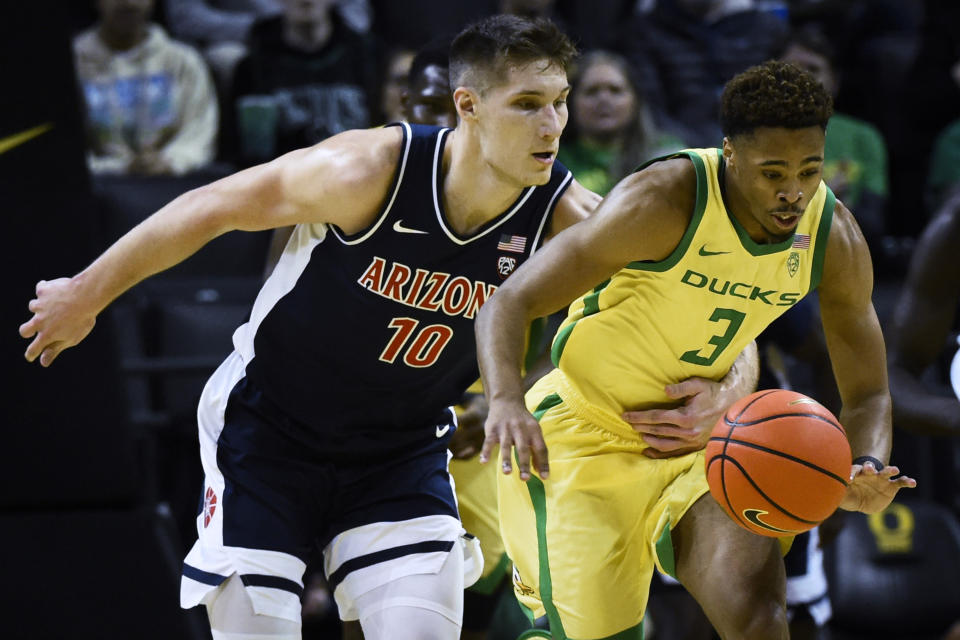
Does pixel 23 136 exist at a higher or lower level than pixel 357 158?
lower

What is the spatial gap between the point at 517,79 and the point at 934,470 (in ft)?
13.6

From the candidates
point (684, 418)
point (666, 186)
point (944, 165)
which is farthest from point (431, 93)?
point (944, 165)

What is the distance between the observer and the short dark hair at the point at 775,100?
320 cm

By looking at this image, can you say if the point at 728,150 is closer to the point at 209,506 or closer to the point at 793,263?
the point at 793,263

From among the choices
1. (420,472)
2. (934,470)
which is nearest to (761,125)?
(420,472)

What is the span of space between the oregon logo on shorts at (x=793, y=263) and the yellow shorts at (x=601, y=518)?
57cm

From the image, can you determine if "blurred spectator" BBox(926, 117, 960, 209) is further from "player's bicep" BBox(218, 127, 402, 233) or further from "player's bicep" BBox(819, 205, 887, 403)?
"player's bicep" BBox(218, 127, 402, 233)

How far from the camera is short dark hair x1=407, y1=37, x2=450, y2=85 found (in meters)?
4.74

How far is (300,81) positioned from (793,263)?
14.2 feet

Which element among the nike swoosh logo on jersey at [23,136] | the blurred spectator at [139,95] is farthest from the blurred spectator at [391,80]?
the nike swoosh logo on jersey at [23,136]

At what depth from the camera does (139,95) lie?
7137mm

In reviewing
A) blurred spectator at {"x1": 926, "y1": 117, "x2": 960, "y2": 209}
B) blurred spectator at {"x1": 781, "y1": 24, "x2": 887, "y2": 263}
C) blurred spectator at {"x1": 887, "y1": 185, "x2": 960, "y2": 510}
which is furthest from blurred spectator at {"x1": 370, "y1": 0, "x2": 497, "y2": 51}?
blurred spectator at {"x1": 887, "y1": 185, "x2": 960, "y2": 510}

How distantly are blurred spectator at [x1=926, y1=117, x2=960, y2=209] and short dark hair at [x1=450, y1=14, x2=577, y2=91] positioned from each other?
14.6 ft

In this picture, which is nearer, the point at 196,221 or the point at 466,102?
the point at 196,221
